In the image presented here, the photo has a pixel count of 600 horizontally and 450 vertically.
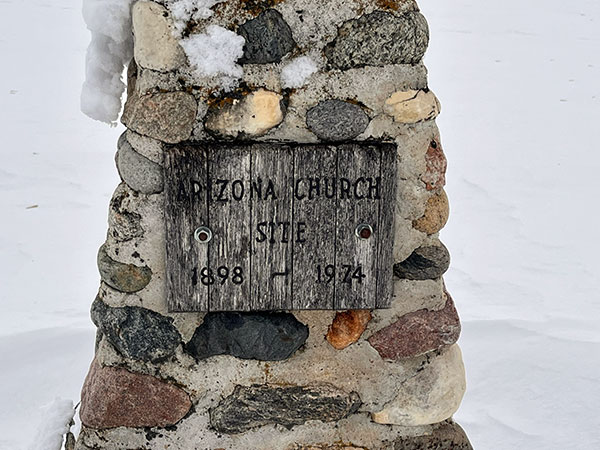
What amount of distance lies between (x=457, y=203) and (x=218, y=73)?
380 cm

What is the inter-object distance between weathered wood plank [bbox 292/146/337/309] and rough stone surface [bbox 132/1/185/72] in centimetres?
37

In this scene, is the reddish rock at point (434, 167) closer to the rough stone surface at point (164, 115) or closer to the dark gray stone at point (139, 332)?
the rough stone surface at point (164, 115)

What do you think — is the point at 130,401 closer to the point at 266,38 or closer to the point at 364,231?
the point at 364,231

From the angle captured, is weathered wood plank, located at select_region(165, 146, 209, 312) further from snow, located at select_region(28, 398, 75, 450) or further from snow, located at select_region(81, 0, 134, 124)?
snow, located at select_region(28, 398, 75, 450)

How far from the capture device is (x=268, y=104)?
1808mm

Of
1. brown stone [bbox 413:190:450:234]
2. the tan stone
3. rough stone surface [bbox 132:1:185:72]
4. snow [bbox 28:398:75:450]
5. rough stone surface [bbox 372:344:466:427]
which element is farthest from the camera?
snow [bbox 28:398:75:450]

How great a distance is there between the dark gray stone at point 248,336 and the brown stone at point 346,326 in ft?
0.31

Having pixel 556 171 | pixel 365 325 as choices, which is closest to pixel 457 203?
pixel 556 171

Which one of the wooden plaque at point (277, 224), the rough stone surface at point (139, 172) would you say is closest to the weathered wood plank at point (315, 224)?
the wooden plaque at point (277, 224)

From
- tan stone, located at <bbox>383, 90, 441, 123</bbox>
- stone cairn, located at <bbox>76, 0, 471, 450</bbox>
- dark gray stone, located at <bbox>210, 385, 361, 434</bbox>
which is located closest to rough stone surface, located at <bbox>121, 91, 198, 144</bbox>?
stone cairn, located at <bbox>76, 0, 471, 450</bbox>

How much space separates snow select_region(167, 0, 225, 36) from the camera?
1753 mm

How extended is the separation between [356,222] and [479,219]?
341 centimetres

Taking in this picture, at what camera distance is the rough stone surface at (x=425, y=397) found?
81.8 inches

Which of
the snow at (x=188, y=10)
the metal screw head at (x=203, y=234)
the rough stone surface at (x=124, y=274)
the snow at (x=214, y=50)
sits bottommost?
the rough stone surface at (x=124, y=274)
